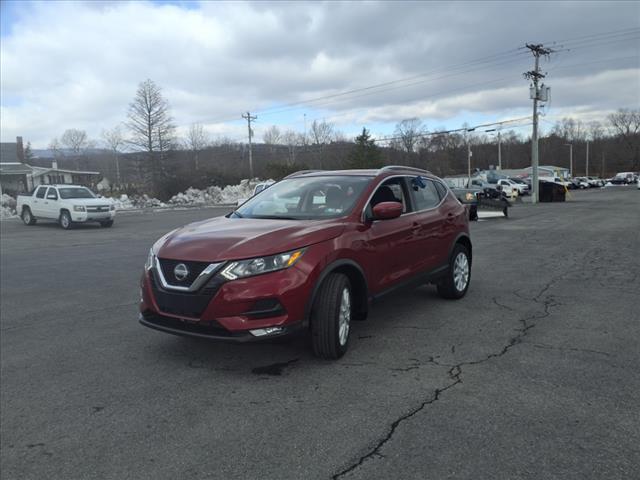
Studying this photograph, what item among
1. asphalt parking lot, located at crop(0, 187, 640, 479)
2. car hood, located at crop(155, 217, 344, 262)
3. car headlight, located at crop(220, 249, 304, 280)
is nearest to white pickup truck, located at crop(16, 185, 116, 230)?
asphalt parking lot, located at crop(0, 187, 640, 479)

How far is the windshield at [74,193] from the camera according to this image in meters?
21.3

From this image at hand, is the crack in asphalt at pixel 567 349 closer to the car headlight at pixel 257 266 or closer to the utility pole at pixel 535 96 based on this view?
the car headlight at pixel 257 266

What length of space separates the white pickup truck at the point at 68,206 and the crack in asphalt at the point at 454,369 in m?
18.1

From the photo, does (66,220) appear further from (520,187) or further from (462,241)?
(520,187)

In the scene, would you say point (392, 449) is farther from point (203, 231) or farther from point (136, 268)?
point (136, 268)

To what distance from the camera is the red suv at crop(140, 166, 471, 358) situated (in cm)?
403

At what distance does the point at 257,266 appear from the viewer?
405 cm

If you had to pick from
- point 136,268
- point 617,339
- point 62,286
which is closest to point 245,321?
point 617,339

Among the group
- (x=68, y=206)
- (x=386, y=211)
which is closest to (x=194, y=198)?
(x=68, y=206)

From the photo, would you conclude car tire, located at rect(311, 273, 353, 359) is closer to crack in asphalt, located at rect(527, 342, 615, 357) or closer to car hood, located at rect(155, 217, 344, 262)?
car hood, located at rect(155, 217, 344, 262)

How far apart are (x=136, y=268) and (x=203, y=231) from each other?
622 centimetres

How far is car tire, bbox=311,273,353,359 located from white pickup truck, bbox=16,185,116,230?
730 inches

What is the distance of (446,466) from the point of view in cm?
290


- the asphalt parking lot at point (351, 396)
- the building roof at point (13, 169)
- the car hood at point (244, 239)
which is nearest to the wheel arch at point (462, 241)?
the asphalt parking lot at point (351, 396)
